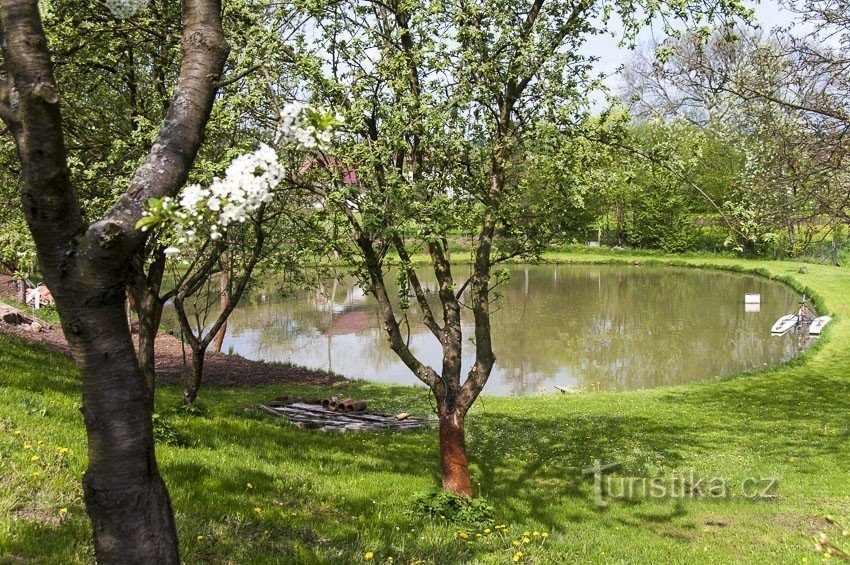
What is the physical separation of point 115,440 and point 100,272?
2.69 ft

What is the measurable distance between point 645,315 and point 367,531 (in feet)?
98.1

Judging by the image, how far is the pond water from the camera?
77.4 feet

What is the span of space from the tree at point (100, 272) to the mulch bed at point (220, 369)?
50.5 ft

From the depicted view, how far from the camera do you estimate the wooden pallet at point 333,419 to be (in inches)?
511

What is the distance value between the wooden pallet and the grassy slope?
2.12ft

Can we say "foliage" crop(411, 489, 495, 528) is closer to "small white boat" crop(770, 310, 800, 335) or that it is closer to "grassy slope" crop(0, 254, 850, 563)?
"grassy slope" crop(0, 254, 850, 563)

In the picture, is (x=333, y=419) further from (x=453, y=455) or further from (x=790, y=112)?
(x=790, y=112)

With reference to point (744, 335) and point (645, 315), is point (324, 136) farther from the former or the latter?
point (645, 315)

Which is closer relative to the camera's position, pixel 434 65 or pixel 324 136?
pixel 324 136

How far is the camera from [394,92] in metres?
8.75

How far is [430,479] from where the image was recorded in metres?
9.40

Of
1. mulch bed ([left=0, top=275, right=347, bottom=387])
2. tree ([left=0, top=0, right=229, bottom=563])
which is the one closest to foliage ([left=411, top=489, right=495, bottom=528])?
tree ([left=0, top=0, right=229, bottom=563])

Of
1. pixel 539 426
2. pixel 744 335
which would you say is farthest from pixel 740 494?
pixel 744 335

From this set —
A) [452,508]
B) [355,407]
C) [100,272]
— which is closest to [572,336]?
[355,407]
